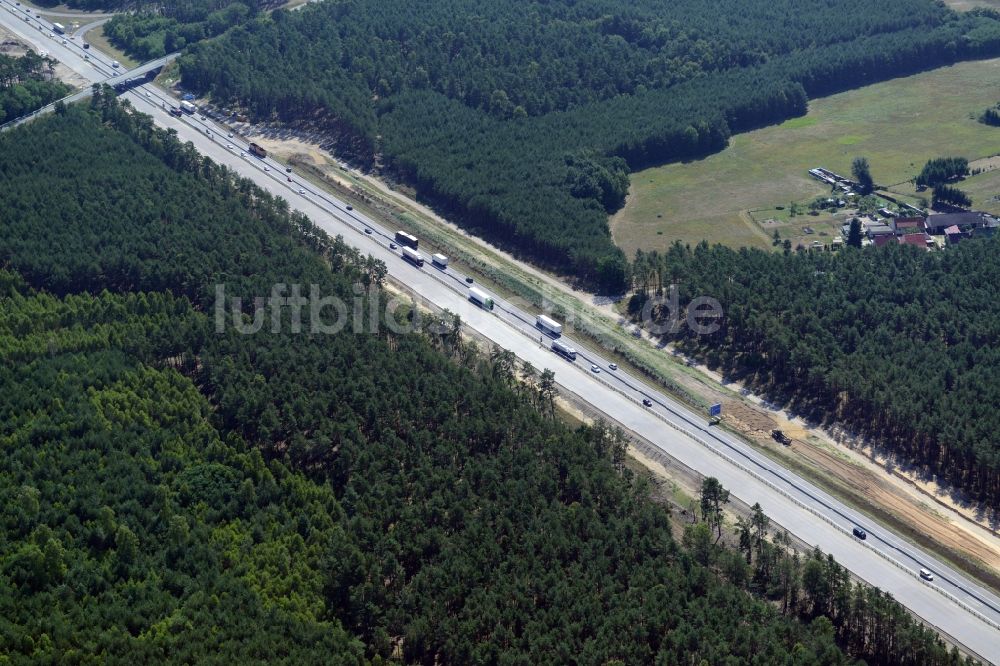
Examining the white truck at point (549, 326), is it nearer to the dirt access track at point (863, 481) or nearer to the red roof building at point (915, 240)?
the dirt access track at point (863, 481)

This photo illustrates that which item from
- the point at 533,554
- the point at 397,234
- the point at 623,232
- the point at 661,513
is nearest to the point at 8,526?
the point at 533,554

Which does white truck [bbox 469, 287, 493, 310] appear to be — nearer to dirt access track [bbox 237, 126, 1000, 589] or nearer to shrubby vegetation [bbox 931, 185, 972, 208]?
dirt access track [bbox 237, 126, 1000, 589]

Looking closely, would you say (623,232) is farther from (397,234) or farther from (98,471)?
(98,471)

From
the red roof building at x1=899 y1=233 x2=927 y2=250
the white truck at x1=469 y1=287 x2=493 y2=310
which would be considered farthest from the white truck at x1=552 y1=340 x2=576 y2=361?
the red roof building at x1=899 y1=233 x2=927 y2=250

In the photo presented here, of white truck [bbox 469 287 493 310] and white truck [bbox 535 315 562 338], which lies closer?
white truck [bbox 535 315 562 338]

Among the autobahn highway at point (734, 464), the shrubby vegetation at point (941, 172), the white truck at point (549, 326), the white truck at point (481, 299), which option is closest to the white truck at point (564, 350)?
the autobahn highway at point (734, 464)

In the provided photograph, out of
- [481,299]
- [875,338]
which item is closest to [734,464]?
[875,338]
